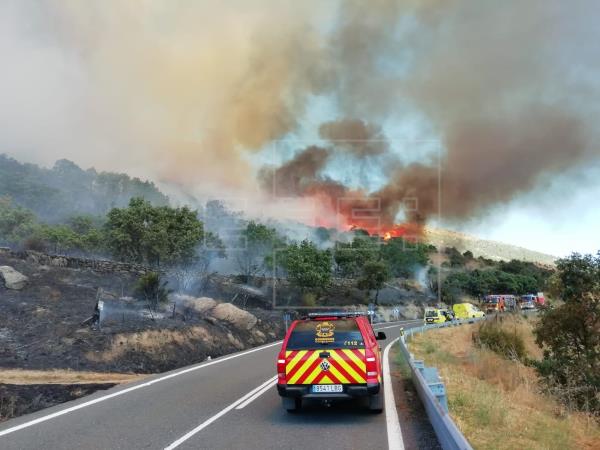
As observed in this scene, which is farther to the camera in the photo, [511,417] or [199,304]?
[199,304]

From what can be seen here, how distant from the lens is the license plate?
830 centimetres

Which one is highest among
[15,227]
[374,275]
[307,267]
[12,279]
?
[15,227]

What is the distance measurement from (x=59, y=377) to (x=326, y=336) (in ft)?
32.6

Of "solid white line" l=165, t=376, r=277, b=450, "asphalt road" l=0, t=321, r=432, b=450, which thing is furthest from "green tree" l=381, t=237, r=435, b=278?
"asphalt road" l=0, t=321, r=432, b=450

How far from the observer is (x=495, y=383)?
48.1 feet

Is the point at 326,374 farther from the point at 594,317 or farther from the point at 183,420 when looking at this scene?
the point at 594,317

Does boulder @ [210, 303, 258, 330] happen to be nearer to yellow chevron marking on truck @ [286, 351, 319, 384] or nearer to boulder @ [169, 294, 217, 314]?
boulder @ [169, 294, 217, 314]

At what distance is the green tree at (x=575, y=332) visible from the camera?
14.8 metres

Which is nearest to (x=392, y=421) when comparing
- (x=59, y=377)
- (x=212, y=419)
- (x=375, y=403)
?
(x=375, y=403)

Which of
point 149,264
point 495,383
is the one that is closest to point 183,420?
point 495,383

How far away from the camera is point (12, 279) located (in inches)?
1180

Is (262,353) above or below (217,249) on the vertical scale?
below

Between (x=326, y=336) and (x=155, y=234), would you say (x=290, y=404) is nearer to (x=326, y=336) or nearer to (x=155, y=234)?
(x=326, y=336)

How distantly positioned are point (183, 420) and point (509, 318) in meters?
28.8
